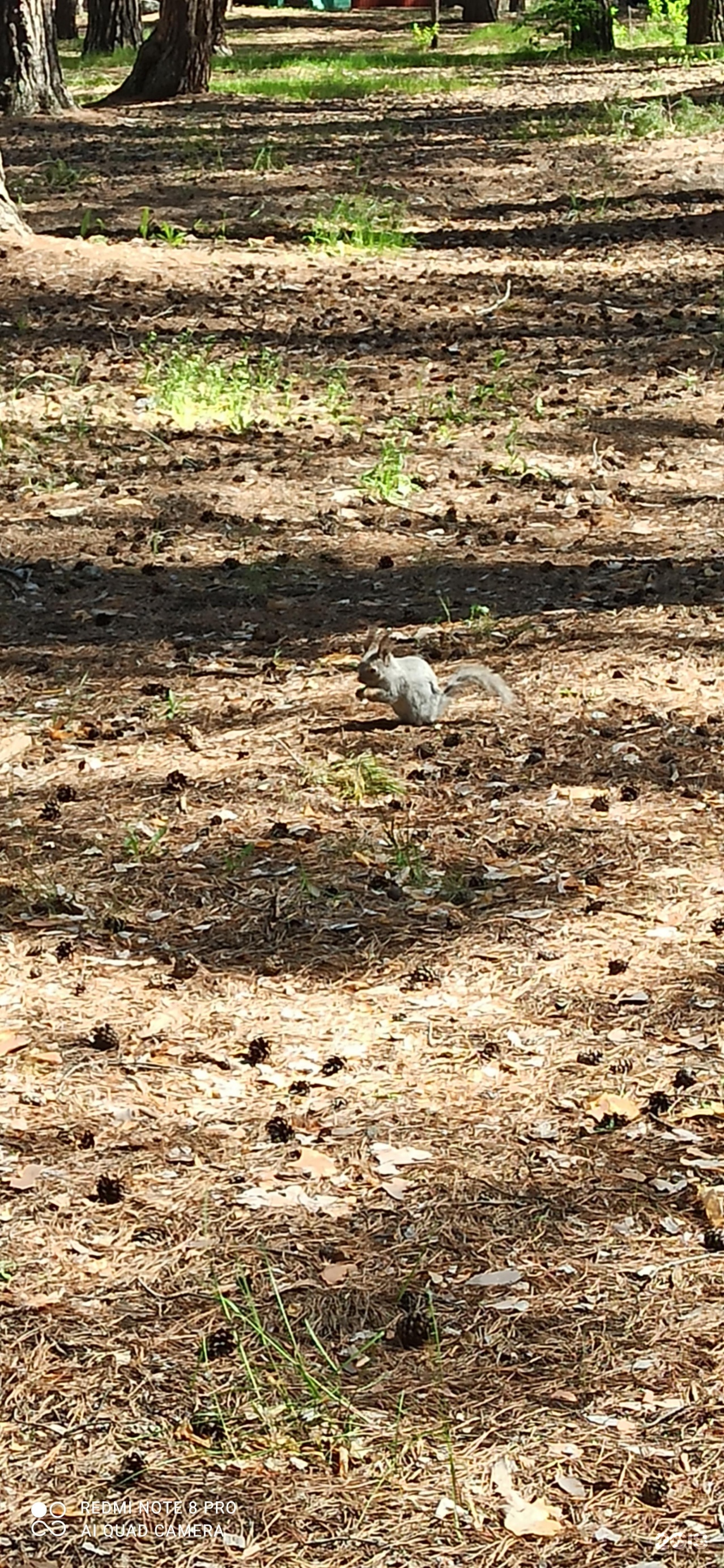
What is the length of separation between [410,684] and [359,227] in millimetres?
7166

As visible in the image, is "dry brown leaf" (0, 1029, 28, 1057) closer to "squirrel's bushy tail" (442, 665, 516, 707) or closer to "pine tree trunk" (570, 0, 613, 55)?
"squirrel's bushy tail" (442, 665, 516, 707)

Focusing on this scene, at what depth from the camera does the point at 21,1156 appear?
333cm

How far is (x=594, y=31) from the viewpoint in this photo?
2097cm

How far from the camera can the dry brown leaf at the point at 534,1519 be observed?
2.53 metres

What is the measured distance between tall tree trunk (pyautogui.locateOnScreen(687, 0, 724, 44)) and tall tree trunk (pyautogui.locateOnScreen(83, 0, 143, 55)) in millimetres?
6555

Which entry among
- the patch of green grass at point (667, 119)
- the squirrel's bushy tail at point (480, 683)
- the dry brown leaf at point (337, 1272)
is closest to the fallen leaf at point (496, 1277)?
the dry brown leaf at point (337, 1272)

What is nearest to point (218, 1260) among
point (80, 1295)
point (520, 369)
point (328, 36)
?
point (80, 1295)

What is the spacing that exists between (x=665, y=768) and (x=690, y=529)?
2121 millimetres

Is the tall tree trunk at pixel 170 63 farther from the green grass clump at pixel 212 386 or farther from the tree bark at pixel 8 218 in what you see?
the green grass clump at pixel 212 386

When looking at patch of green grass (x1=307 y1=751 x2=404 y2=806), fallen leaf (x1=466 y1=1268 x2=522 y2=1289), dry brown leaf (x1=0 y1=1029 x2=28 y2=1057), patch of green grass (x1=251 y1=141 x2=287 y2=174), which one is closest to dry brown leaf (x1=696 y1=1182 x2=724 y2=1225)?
fallen leaf (x1=466 y1=1268 x2=522 y2=1289)

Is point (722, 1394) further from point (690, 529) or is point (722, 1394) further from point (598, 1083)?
point (690, 529)

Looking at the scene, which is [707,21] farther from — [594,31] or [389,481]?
[389,481]

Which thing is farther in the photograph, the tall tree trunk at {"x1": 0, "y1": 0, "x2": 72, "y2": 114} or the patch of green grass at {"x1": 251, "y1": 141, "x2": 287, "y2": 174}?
the tall tree trunk at {"x1": 0, "y1": 0, "x2": 72, "y2": 114}

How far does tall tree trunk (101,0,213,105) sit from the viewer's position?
56.2ft
